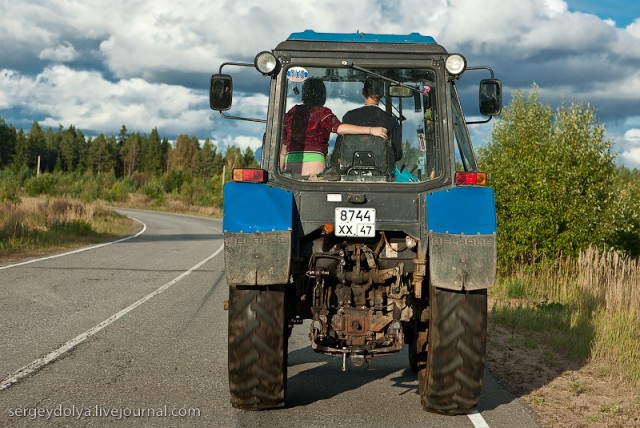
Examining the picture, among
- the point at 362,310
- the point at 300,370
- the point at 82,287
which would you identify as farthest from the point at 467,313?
the point at 82,287

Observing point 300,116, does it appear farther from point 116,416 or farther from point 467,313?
point 116,416

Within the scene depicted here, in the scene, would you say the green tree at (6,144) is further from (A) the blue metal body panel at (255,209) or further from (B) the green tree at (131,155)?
(A) the blue metal body panel at (255,209)

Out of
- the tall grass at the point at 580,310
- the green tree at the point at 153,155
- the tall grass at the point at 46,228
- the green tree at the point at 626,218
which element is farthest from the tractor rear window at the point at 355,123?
the green tree at the point at 153,155

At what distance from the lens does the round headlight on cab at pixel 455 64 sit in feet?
19.4

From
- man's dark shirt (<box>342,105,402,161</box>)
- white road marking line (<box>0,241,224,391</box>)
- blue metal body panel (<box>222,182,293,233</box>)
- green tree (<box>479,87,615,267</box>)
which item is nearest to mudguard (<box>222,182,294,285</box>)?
blue metal body panel (<box>222,182,293,233</box>)

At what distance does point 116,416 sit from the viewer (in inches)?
217

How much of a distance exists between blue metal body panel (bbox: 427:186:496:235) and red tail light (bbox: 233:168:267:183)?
1.27 m

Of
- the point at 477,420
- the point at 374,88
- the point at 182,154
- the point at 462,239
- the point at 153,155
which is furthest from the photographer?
the point at 182,154

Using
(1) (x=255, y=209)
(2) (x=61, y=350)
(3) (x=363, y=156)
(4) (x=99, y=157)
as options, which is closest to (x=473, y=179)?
(3) (x=363, y=156)

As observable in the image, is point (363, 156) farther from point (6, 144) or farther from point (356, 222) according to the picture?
point (6, 144)

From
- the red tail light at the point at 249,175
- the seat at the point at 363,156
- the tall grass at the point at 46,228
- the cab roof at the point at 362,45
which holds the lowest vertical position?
the tall grass at the point at 46,228

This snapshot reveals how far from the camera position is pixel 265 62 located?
19.7ft

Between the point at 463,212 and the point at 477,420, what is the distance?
1.53 m

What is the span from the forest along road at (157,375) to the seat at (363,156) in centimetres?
183
